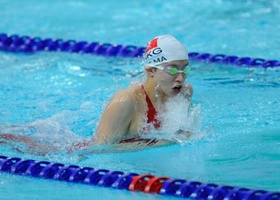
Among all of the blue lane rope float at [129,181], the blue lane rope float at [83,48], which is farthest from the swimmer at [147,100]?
the blue lane rope float at [83,48]

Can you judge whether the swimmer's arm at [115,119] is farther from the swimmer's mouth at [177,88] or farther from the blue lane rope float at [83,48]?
the blue lane rope float at [83,48]

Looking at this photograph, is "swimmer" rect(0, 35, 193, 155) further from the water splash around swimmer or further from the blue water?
the blue water

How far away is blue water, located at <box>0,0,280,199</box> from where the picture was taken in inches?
186

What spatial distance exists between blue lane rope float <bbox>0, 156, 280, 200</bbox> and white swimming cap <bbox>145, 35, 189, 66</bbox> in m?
0.81

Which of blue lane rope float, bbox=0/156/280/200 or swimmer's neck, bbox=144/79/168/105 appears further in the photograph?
swimmer's neck, bbox=144/79/168/105

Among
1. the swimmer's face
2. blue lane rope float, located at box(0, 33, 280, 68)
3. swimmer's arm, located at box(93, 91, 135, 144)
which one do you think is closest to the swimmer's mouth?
the swimmer's face

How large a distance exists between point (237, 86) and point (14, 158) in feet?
7.96

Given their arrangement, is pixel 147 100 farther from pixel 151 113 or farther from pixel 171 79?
pixel 171 79

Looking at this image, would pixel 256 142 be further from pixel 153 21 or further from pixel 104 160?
pixel 153 21

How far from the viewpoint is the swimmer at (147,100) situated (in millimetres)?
4812

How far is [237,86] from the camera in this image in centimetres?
664

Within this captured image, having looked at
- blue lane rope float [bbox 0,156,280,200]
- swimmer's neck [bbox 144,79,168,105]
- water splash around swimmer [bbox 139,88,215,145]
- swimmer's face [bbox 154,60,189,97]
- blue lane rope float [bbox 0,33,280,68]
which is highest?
blue lane rope float [bbox 0,33,280,68]

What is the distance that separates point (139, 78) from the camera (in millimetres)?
5301

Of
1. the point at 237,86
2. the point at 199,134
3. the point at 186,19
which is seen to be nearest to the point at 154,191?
the point at 199,134
